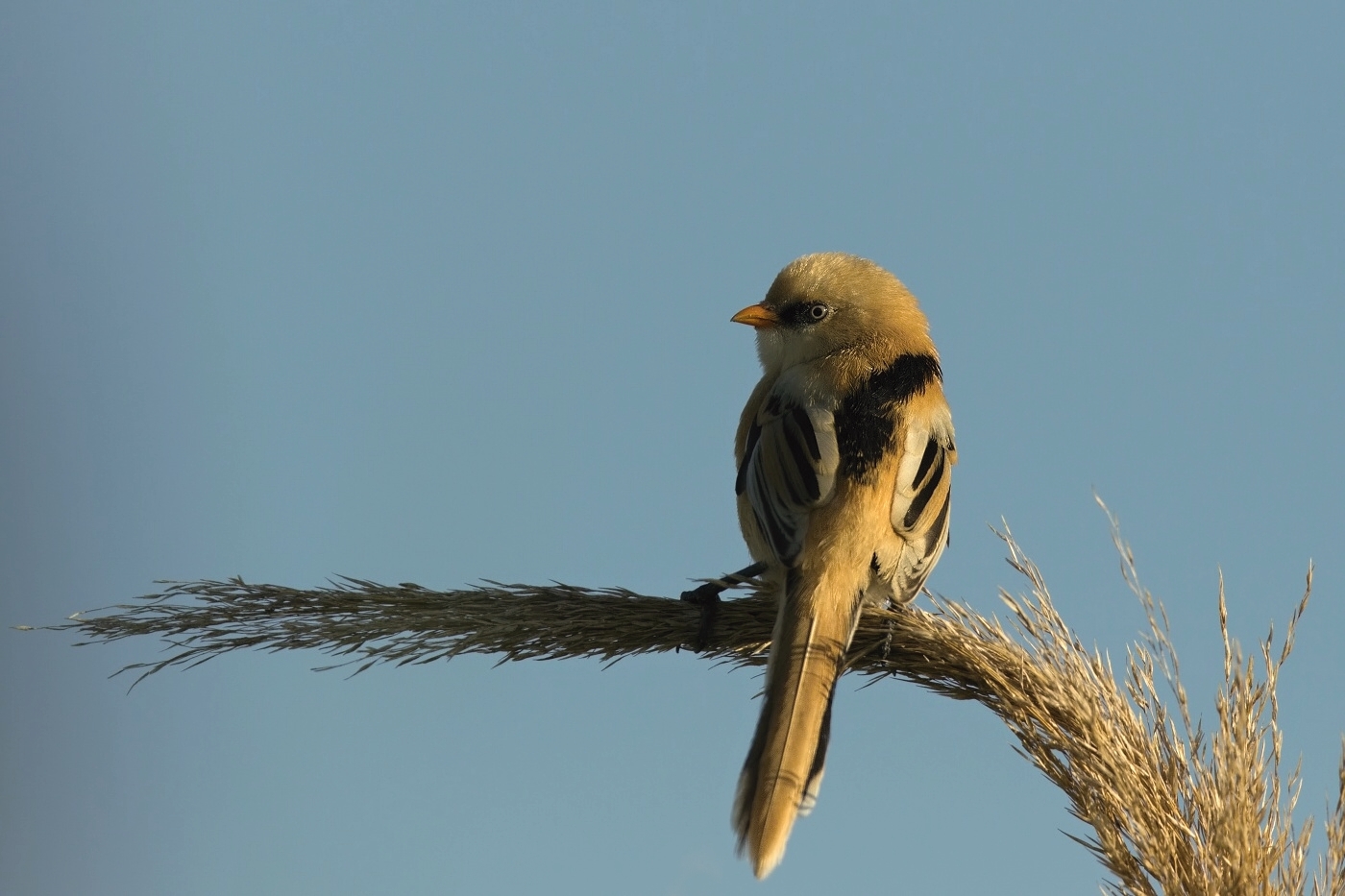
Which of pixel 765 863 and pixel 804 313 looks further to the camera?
pixel 804 313

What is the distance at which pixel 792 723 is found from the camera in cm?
270

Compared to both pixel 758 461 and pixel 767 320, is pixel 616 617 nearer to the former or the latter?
pixel 758 461

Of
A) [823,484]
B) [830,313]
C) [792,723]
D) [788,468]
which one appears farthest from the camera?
[830,313]

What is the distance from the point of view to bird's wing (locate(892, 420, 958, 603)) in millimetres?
3292

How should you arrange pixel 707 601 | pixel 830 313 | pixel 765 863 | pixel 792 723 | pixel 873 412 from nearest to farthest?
pixel 765 863 < pixel 792 723 < pixel 707 601 < pixel 873 412 < pixel 830 313

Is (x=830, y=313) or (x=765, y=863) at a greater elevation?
(x=830, y=313)

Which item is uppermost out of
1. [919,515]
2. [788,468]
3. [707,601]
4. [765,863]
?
[788,468]

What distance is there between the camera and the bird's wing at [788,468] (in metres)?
3.26

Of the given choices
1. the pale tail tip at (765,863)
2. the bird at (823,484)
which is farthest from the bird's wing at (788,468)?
the pale tail tip at (765,863)

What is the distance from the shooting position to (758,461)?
11.6 feet

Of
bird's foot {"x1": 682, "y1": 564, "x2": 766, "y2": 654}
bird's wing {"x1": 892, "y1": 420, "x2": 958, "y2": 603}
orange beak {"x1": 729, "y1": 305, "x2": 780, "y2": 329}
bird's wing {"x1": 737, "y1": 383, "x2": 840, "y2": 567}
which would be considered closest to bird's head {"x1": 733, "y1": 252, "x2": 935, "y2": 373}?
orange beak {"x1": 729, "y1": 305, "x2": 780, "y2": 329}

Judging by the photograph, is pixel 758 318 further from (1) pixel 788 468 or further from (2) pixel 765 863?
(2) pixel 765 863

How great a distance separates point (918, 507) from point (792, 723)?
2.92ft

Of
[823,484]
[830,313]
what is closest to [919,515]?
[823,484]
